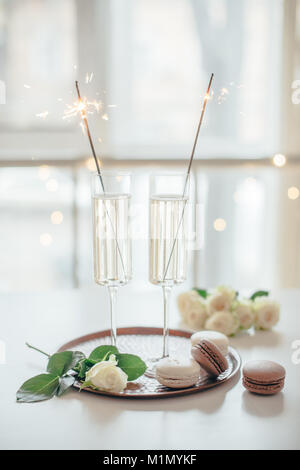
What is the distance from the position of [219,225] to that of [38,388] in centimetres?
223

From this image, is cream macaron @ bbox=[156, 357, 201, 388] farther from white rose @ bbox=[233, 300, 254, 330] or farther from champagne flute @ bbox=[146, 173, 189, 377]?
white rose @ bbox=[233, 300, 254, 330]

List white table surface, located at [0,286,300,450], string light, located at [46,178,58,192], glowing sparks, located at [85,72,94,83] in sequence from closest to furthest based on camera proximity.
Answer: white table surface, located at [0,286,300,450], glowing sparks, located at [85,72,94,83], string light, located at [46,178,58,192]

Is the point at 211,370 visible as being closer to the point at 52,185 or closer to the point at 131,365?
the point at 131,365

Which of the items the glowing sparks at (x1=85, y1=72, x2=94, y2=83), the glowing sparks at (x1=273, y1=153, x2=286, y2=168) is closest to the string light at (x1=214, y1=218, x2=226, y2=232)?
the glowing sparks at (x1=273, y1=153, x2=286, y2=168)

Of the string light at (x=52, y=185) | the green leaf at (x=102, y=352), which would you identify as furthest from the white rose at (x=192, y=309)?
the string light at (x=52, y=185)

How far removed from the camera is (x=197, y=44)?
9.87 feet

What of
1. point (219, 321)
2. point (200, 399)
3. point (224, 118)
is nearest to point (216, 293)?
point (219, 321)

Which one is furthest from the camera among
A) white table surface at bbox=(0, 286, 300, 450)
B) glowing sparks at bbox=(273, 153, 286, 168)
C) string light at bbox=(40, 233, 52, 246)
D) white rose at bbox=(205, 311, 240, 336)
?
string light at bbox=(40, 233, 52, 246)

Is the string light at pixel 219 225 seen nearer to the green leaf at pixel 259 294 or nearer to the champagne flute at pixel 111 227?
the green leaf at pixel 259 294

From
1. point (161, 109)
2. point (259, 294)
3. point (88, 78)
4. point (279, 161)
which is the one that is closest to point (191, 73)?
point (161, 109)

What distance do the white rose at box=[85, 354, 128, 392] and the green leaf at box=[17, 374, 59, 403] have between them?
65mm

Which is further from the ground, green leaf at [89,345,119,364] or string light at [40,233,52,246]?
string light at [40,233,52,246]

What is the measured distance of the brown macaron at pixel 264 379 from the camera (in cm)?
100

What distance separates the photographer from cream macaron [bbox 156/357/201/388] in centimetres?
101
